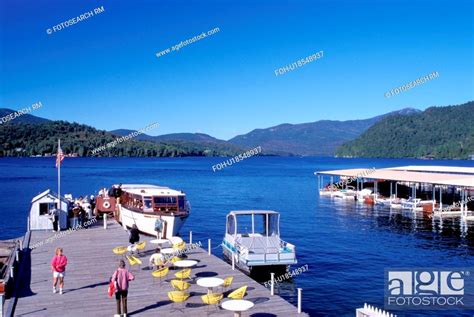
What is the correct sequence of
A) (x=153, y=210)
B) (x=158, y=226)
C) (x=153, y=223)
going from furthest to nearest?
1. (x=153, y=210)
2. (x=153, y=223)
3. (x=158, y=226)

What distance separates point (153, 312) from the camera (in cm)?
1769

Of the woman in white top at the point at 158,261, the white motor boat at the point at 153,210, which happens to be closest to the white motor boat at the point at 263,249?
the white motor boat at the point at 153,210

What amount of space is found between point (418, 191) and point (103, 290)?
67.1m

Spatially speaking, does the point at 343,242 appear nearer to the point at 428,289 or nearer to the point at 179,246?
the point at 428,289

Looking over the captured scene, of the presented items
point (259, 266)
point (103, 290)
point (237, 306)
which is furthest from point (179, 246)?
point (237, 306)

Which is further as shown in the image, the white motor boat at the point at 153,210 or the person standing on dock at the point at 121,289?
the white motor boat at the point at 153,210

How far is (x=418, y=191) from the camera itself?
77.8m

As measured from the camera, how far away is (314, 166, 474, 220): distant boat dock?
59.9 metres

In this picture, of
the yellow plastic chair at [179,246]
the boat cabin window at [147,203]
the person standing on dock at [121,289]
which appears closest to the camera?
the person standing on dock at [121,289]

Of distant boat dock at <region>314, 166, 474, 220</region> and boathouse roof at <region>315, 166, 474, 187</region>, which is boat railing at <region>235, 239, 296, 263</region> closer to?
distant boat dock at <region>314, 166, 474, 220</region>

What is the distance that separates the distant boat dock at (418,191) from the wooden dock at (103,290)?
1630 inches

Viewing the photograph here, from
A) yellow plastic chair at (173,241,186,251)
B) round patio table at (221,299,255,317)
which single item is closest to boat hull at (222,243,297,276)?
yellow plastic chair at (173,241,186,251)

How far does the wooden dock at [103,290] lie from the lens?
1783 cm

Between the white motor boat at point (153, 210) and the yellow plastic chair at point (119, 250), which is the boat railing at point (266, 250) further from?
the yellow plastic chair at point (119, 250)
